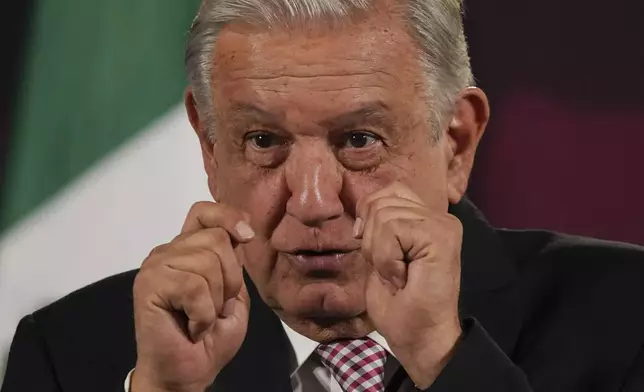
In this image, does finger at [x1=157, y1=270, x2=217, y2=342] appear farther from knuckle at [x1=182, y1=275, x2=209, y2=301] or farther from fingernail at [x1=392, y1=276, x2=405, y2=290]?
fingernail at [x1=392, y1=276, x2=405, y2=290]

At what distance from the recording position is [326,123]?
101 cm

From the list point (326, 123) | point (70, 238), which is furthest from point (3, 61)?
point (326, 123)

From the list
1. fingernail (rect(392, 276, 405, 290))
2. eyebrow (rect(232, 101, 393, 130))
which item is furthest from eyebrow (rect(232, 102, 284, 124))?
fingernail (rect(392, 276, 405, 290))

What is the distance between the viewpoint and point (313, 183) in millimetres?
1012

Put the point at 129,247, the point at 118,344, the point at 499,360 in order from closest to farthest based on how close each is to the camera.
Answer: the point at 499,360, the point at 118,344, the point at 129,247

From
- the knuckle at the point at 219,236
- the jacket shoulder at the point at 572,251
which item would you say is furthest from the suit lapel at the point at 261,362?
the jacket shoulder at the point at 572,251

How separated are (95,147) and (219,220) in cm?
51

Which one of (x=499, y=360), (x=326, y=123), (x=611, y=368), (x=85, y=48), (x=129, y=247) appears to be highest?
(x=85, y=48)

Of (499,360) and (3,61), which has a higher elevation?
(3,61)

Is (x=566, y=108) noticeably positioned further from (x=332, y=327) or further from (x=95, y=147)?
(x=95, y=147)

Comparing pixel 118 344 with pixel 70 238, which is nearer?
pixel 118 344

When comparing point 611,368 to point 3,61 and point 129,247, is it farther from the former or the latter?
point 3,61

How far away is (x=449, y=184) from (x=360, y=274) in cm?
Answer: 18

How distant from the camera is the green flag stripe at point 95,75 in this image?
1.37m
